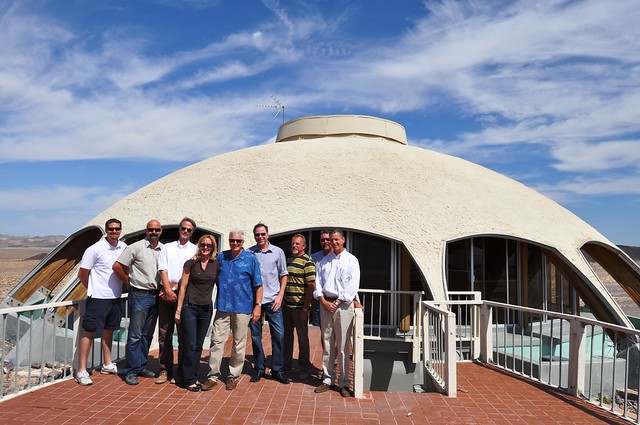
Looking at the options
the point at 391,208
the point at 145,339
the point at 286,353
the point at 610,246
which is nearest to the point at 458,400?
the point at 286,353

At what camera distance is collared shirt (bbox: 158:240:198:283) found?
5839mm

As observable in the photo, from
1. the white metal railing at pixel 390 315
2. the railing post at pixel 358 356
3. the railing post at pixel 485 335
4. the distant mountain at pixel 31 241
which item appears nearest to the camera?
the railing post at pixel 358 356

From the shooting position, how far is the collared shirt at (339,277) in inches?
226

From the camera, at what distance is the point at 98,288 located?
19.2 ft

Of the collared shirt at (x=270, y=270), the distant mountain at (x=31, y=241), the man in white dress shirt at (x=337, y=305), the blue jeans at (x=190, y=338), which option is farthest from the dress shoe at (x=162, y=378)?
the distant mountain at (x=31, y=241)

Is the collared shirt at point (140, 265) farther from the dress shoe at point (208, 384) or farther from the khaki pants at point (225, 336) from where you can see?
the dress shoe at point (208, 384)

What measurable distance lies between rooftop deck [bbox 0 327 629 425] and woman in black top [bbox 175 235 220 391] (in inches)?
10.9

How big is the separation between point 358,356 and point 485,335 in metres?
2.90

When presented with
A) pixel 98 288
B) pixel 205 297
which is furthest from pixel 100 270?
pixel 205 297

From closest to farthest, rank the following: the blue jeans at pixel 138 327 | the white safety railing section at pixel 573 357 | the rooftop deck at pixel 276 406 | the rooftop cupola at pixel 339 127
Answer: the rooftop deck at pixel 276 406, the white safety railing section at pixel 573 357, the blue jeans at pixel 138 327, the rooftop cupola at pixel 339 127

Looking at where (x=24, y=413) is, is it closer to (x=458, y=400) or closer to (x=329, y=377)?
(x=329, y=377)

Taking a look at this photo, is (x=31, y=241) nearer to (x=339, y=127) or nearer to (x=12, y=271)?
(x=12, y=271)

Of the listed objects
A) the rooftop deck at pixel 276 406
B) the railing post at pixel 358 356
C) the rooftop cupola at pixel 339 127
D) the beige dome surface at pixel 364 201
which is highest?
the rooftop cupola at pixel 339 127

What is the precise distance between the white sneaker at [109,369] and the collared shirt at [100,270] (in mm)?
951
